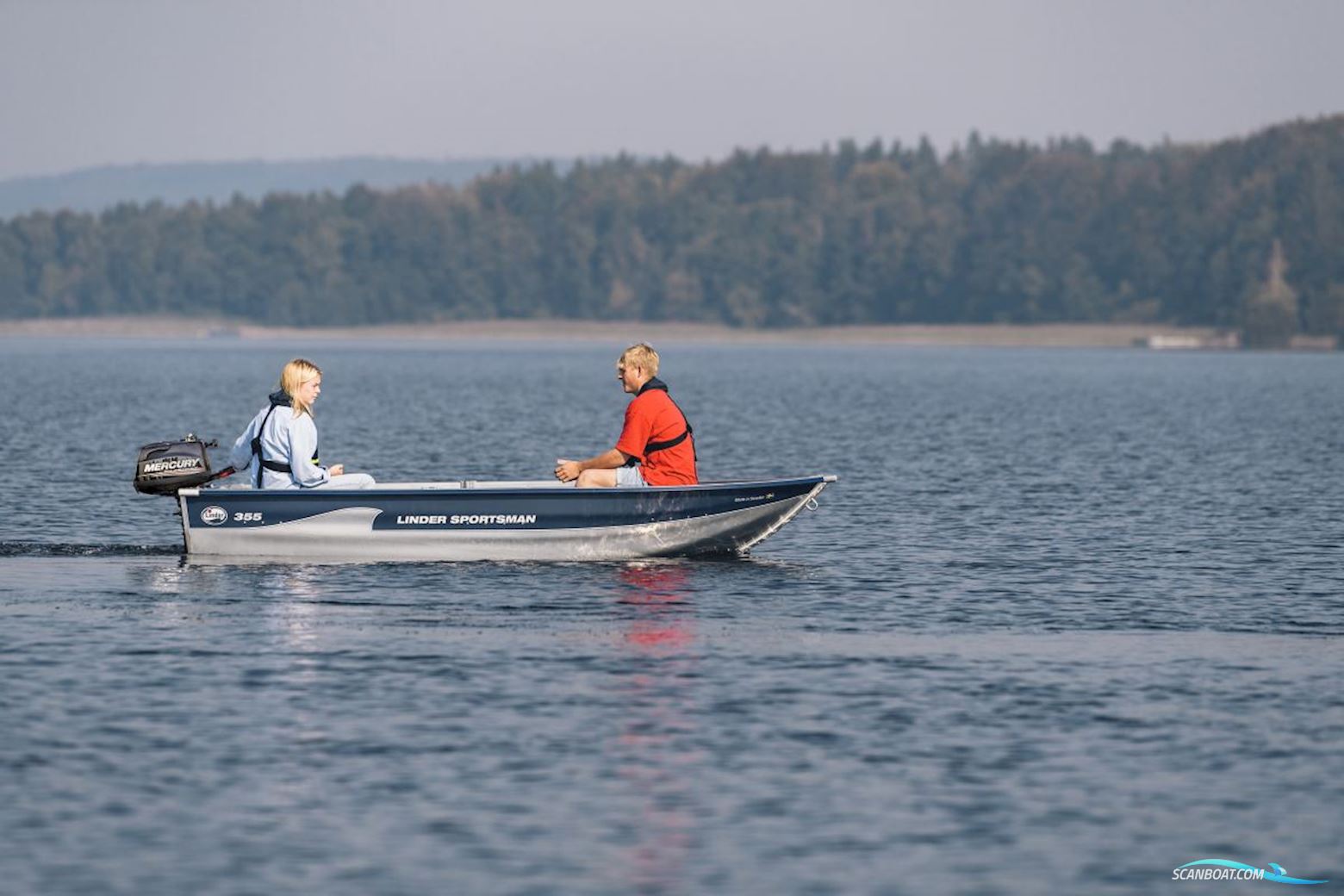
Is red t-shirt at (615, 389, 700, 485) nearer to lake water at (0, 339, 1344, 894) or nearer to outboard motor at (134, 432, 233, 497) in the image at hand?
lake water at (0, 339, 1344, 894)

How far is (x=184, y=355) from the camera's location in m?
194

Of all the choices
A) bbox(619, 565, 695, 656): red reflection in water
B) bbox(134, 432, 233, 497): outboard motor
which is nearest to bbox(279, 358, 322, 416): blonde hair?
bbox(134, 432, 233, 497): outboard motor

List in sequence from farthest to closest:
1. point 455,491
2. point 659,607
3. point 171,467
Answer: point 455,491 → point 171,467 → point 659,607

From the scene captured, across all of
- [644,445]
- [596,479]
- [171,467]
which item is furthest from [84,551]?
[644,445]

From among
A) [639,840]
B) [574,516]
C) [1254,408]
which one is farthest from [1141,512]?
[1254,408]

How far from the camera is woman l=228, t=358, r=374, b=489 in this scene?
78.4ft

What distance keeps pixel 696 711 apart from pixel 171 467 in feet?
32.2

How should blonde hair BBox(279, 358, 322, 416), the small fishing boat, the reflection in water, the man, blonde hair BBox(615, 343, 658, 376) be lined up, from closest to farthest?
the reflection in water, blonde hair BBox(279, 358, 322, 416), blonde hair BBox(615, 343, 658, 376), the man, the small fishing boat

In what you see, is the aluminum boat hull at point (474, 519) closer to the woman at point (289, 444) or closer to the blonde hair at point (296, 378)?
the woman at point (289, 444)

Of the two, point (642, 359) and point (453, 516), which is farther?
point (453, 516)

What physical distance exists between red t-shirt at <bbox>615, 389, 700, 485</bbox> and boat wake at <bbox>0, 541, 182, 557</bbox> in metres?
5.74

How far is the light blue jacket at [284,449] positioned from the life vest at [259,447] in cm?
1

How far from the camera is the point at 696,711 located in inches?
663

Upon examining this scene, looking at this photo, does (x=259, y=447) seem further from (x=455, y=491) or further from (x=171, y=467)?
(x=455, y=491)
